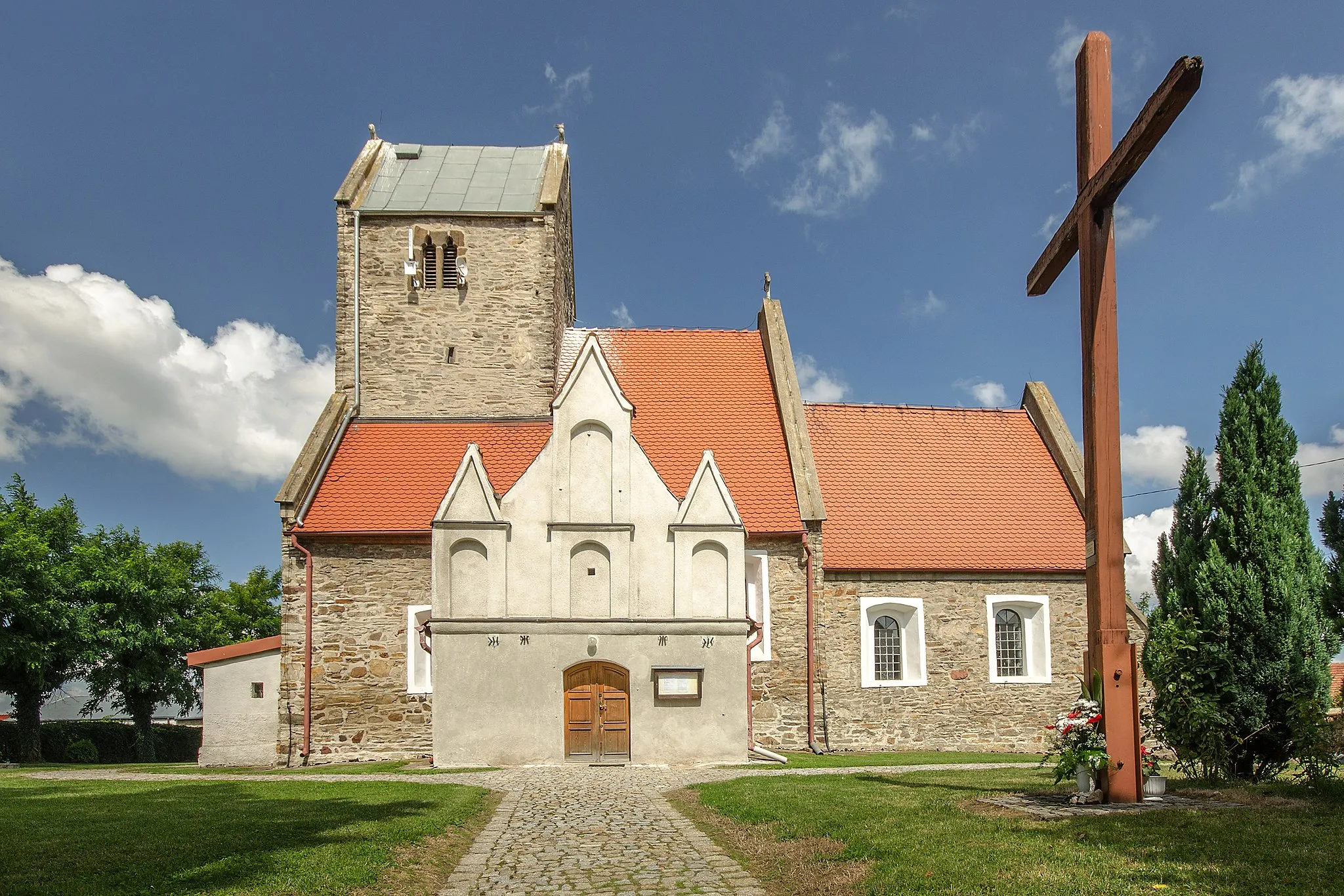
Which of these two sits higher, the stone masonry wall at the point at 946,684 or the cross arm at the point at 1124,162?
the cross arm at the point at 1124,162

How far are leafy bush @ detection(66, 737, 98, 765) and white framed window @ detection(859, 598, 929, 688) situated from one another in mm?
28089

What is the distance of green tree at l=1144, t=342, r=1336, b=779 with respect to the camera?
11.1 meters

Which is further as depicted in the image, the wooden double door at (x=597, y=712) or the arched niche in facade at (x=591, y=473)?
the arched niche in facade at (x=591, y=473)

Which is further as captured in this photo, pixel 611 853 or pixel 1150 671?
pixel 1150 671

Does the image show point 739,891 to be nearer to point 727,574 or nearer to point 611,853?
point 611,853

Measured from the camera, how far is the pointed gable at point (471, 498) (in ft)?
64.6

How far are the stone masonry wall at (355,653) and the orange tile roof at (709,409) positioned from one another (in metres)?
6.36

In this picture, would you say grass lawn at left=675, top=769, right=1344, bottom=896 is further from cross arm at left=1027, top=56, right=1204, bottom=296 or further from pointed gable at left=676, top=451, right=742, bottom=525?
pointed gable at left=676, top=451, right=742, bottom=525

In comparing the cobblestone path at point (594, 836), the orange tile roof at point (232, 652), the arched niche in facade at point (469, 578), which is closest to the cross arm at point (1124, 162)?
the cobblestone path at point (594, 836)

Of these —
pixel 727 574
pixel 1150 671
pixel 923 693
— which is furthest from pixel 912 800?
pixel 923 693

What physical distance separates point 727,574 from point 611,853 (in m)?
11.1

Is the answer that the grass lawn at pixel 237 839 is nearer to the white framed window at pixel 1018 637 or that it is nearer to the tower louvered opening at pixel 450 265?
the white framed window at pixel 1018 637

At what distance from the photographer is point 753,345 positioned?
2719 cm

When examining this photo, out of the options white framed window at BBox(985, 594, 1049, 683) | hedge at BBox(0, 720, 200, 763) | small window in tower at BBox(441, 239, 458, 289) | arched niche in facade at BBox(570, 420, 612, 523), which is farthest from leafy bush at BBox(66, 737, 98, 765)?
white framed window at BBox(985, 594, 1049, 683)
